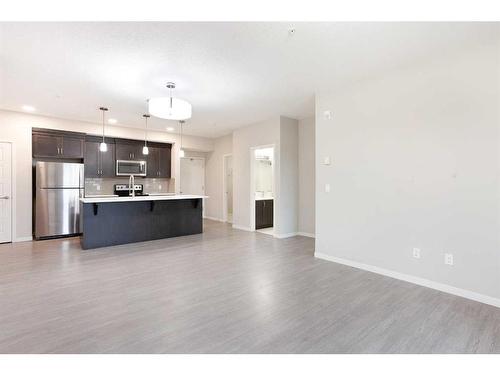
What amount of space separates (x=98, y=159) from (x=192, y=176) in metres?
3.00

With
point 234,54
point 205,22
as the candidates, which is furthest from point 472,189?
point 205,22

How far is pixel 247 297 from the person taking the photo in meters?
2.73

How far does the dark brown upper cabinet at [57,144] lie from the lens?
556 centimetres

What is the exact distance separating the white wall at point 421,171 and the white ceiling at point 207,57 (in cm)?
31

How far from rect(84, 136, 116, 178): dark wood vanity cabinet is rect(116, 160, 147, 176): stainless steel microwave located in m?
0.12

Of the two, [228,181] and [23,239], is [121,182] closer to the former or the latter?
[23,239]

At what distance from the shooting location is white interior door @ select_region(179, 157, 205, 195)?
28.2ft

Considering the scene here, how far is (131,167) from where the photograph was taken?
22.9 ft

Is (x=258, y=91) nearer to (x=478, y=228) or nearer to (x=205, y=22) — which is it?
(x=205, y=22)

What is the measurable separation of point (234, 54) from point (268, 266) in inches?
112

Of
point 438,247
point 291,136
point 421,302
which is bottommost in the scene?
point 421,302

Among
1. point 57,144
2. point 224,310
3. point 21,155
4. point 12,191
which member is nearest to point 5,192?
point 12,191

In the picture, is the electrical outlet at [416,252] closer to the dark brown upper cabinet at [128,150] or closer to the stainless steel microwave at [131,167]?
the stainless steel microwave at [131,167]

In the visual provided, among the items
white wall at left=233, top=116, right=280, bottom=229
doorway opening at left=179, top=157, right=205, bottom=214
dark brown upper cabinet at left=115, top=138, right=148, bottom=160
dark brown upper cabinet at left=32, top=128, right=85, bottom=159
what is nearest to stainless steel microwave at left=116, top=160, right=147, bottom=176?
dark brown upper cabinet at left=115, top=138, right=148, bottom=160
